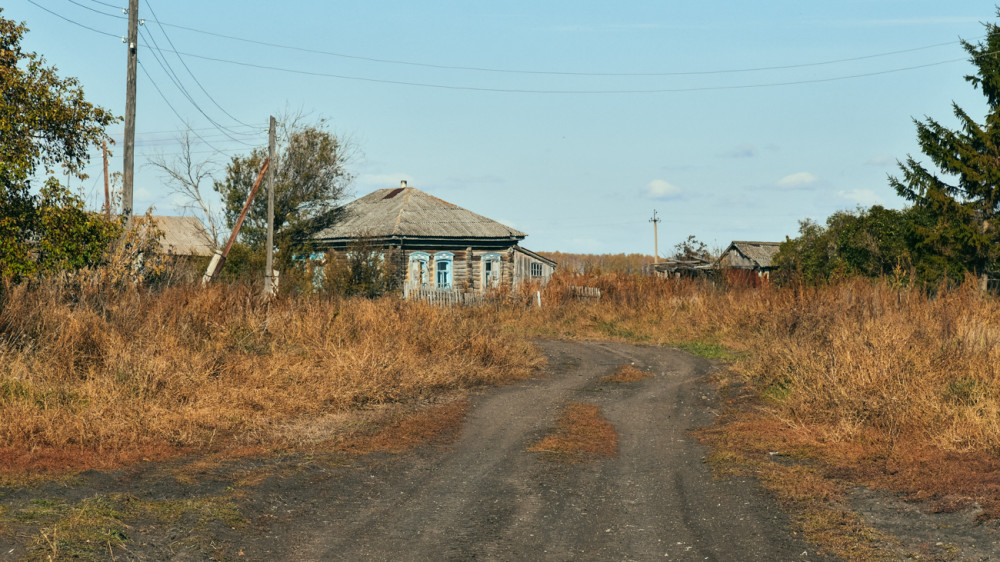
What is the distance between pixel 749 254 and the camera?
4806 centimetres

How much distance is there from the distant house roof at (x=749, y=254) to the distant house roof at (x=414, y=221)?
16032 millimetres

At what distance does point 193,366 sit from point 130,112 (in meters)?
8.70

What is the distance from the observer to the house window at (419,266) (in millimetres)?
36375

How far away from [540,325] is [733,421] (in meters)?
16.9

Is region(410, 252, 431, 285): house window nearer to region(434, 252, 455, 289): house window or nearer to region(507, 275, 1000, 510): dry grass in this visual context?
region(434, 252, 455, 289): house window

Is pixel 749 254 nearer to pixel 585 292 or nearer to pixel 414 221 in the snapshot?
pixel 585 292

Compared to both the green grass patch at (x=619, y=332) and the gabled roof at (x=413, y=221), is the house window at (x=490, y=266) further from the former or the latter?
the green grass patch at (x=619, y=332)

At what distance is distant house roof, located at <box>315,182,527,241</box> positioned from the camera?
36.2 m

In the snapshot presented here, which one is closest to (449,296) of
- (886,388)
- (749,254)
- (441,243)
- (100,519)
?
(441,243)

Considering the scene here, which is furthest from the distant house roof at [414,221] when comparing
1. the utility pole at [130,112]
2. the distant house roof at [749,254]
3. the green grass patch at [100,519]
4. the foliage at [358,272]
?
the green grass patch at [100,519]

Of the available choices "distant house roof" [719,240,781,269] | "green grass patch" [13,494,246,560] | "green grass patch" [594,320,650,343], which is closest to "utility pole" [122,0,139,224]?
"green grass patch" [13,494,246,560]

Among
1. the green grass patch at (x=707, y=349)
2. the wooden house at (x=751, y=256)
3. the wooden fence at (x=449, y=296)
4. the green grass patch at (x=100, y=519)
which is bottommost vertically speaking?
the green grass patch at (x=100, y=519)

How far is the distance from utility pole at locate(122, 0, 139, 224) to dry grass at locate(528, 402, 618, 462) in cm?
1048

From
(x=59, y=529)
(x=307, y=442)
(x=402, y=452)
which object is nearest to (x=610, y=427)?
(x=402, y=452)
